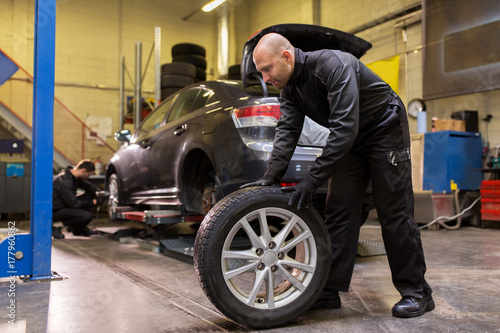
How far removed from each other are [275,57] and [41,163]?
172 centimetres

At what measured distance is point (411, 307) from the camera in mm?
2043

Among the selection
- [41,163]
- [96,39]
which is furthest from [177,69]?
[41,163]

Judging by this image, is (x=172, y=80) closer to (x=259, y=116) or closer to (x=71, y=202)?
(x=71, y=202)

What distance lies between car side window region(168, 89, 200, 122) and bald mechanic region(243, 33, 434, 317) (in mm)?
1919

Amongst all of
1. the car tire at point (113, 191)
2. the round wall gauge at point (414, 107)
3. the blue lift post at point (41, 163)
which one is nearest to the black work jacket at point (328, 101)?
the blue lift post at point (41, 163)

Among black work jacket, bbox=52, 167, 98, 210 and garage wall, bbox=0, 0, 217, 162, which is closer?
black work jacket, bbox=52, 167, 98, 210

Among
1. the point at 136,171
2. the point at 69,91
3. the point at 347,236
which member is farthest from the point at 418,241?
the point at 69,91

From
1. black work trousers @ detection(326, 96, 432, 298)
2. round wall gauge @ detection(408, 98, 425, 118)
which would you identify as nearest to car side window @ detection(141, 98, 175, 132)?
black work trousers @ detection(326, 96, 432, 298)

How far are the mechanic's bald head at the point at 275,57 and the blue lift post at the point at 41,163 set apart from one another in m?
1.58

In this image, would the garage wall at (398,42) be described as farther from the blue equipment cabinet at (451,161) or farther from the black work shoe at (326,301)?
the black work shoe at (326,301)

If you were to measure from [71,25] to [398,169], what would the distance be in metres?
10.8

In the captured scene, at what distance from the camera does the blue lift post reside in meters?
2.76

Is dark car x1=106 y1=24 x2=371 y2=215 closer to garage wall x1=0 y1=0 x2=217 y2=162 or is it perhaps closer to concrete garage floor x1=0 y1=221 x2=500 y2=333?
concrete garage floor x1=0 y1=221 x2=500 y2=333

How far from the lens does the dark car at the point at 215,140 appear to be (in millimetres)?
2998
